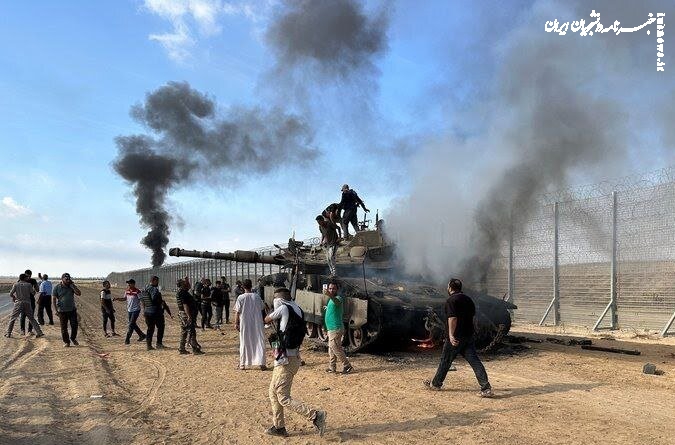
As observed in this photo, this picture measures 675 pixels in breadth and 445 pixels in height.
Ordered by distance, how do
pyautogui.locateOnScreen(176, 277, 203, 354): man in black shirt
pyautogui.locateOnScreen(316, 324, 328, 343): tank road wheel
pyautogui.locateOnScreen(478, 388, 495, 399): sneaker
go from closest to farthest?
pyautogui.locateOnScreen(478, 388, 495, 399): sneaker
pyautogui.locateOnScreen(176, 277, 203, 354): man in black shirt
pyautogui.locateOnScreen(316, 324, 328, 343): tank road wheel

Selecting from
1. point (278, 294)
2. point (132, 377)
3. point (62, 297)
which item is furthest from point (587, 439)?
point (62, 297)

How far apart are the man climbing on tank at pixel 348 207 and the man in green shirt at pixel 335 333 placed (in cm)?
510

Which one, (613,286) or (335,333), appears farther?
(613,286)

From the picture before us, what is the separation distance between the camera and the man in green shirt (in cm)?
866

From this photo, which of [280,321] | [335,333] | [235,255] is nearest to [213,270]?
[235,255]

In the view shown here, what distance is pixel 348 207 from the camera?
46.1 feet

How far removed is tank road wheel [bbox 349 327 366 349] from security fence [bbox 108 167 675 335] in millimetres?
6195

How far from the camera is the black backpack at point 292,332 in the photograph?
5.23 m

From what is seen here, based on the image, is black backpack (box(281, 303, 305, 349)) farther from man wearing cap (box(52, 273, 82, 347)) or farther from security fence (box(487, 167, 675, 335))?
security fence (box(487, 167, 675, 335))

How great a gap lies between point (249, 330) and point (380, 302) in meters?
2.19

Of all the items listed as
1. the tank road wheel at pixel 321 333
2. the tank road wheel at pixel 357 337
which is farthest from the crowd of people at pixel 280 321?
the tank road wheel at pixel 321 333

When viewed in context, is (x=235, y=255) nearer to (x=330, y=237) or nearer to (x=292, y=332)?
(x=330, y=237)

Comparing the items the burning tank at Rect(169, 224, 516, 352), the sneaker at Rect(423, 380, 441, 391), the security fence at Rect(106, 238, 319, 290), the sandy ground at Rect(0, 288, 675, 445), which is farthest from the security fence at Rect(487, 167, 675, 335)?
the sneaker at Rect(423, 380, 441, 391)

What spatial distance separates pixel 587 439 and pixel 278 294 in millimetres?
3038
